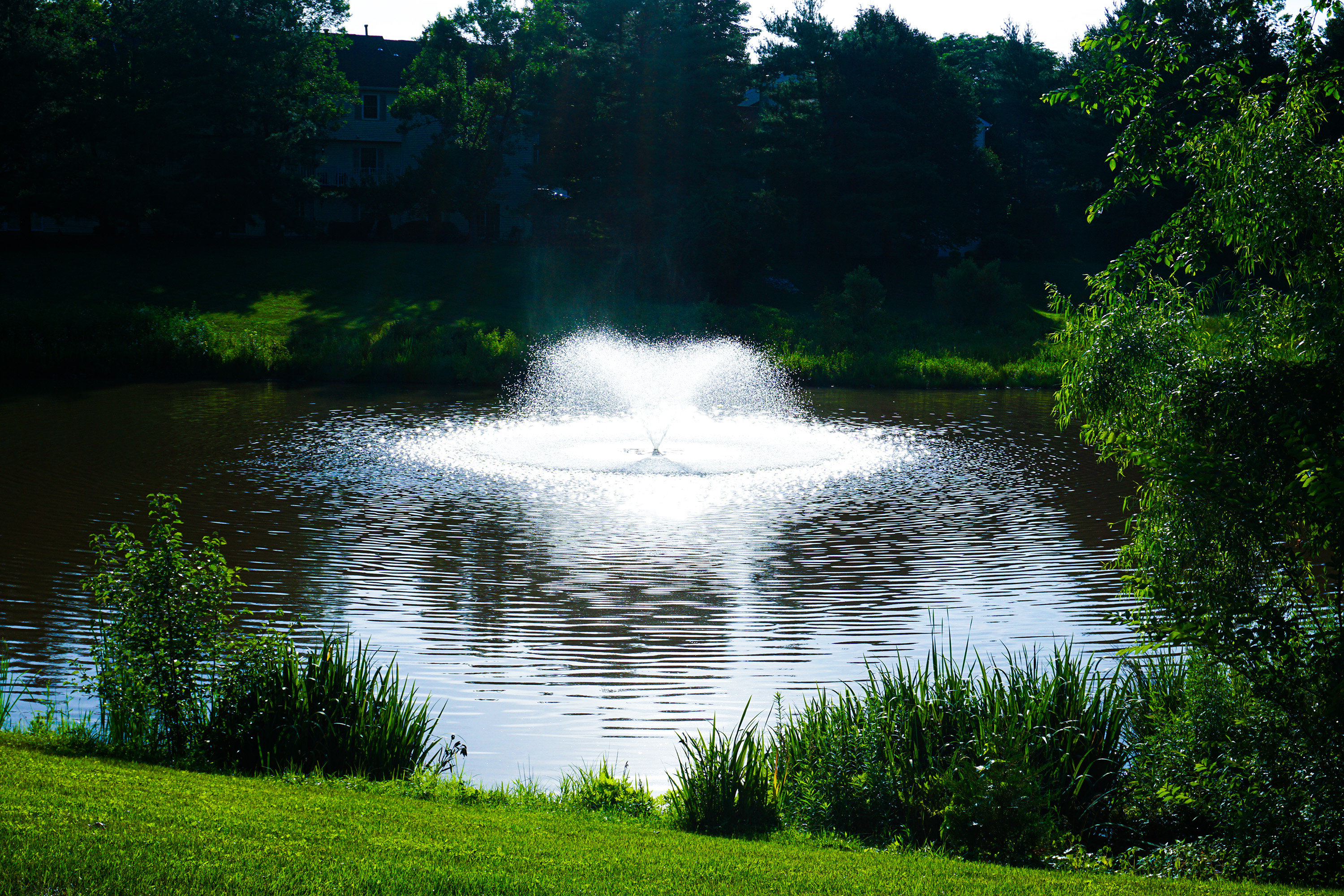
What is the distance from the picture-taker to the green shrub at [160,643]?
8.79 meters

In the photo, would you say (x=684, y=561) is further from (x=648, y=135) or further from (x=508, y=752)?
(x=648, y=135)

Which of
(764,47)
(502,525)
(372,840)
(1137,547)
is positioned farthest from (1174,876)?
(764,47)

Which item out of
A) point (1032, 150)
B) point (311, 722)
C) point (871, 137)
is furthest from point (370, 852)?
point (1032, 150)

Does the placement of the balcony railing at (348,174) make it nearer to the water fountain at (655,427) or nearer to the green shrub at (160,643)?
the water fountain at (655,427)

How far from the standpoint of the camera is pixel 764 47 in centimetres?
5978

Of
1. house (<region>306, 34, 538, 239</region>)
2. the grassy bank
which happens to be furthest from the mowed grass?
house (<region>306, 34, 538, 239</region>)

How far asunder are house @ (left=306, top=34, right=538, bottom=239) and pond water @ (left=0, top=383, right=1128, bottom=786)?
36.1 metres

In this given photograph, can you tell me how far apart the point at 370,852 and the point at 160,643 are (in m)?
3.58

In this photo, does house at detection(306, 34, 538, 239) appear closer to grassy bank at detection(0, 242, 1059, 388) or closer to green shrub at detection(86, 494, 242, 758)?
grassy bank at detection(0, 242, 1059, 388)

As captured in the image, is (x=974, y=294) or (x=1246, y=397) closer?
(x=1246, y=397)


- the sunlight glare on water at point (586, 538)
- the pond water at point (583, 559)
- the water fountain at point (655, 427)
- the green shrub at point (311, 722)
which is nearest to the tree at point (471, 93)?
the water fountain at point (655, 427)

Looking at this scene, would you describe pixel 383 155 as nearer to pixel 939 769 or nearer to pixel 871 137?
pixel 871 137

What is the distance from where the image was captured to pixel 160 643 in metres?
8.96

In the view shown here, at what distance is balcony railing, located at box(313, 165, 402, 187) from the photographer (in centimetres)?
6116
